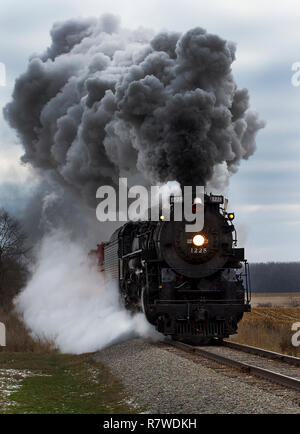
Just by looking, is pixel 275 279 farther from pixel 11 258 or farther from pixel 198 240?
pixel 198 240

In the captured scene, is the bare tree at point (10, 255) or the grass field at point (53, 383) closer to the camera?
the grass field at point (53, 383)

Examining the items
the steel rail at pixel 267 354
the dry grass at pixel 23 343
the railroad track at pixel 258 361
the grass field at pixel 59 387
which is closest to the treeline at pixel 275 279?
the dry grass at pixel 23 343

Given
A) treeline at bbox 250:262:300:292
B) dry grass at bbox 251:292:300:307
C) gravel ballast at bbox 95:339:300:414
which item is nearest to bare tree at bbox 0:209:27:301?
gravel ballast at bbox 95:339:300:414

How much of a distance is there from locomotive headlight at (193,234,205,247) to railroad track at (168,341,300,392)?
7.62 ft

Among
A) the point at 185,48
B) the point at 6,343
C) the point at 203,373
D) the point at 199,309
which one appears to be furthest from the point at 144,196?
the point at 203,373

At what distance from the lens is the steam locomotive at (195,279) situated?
1395 centimetres

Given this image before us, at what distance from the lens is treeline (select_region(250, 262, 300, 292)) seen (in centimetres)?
15738

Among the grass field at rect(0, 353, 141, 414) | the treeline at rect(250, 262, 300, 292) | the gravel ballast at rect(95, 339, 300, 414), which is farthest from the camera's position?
the treeline at rect(250, 262, 300, 292)

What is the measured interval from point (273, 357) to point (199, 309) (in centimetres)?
229

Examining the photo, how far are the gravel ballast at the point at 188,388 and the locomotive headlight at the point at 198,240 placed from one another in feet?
9.48

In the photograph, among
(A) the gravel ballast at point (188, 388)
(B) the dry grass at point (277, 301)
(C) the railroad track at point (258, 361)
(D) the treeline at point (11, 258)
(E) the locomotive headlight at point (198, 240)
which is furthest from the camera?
(B) the dry grass at point (277, 301)

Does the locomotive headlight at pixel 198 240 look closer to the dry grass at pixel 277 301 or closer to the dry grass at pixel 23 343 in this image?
the dry grass at pixel 23 343

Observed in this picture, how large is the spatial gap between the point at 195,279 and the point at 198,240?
99cm

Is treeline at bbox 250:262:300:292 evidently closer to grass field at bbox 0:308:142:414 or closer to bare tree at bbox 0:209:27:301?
bare tree at bbox 0:209:27:301
